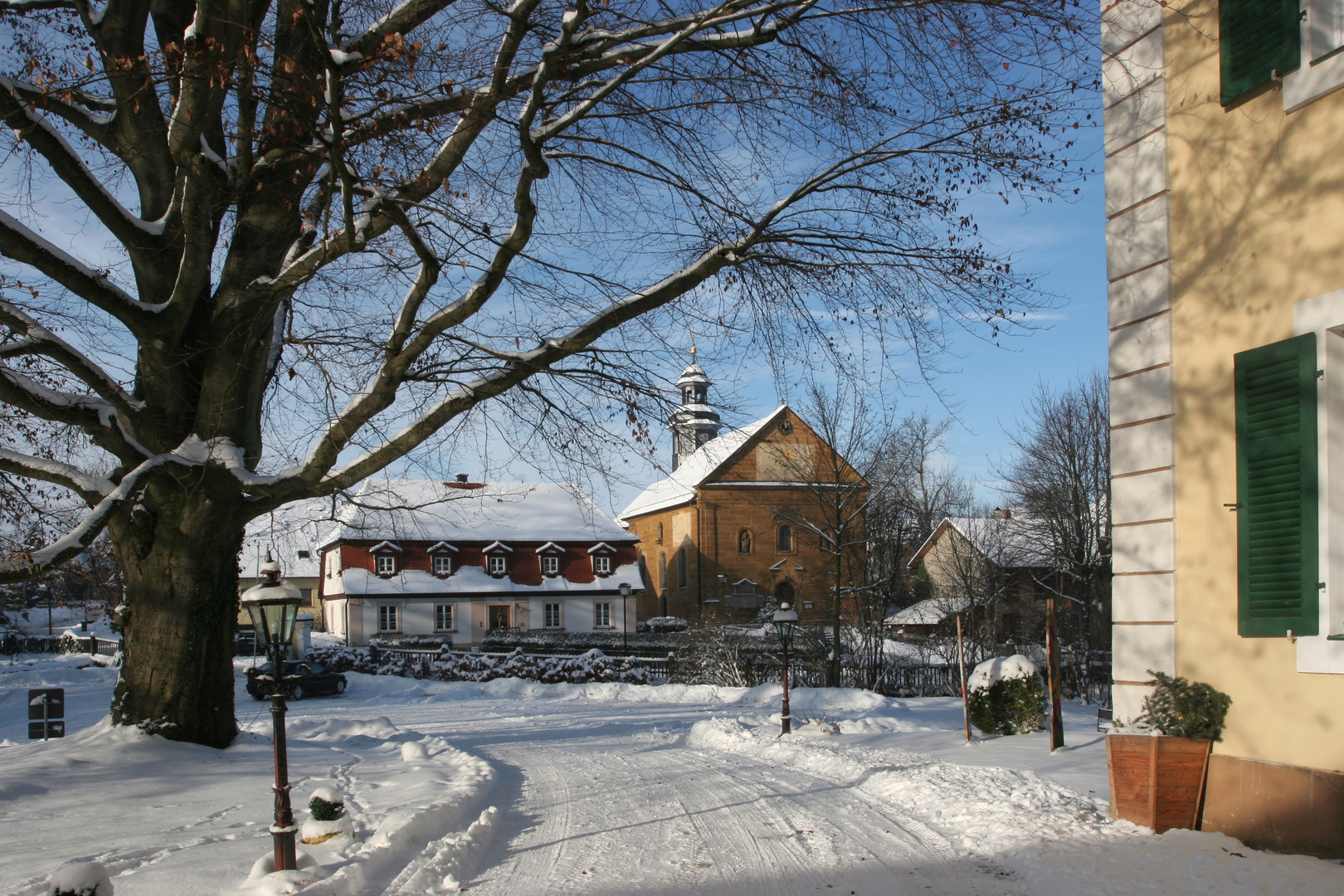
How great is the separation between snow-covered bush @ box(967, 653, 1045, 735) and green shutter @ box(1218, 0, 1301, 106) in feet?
27.6

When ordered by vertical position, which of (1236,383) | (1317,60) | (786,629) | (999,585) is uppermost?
(1317,60)

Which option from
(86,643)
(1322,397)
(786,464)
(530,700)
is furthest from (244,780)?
(86,643)

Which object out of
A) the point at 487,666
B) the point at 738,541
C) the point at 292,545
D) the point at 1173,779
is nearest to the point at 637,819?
the point at 1173,779

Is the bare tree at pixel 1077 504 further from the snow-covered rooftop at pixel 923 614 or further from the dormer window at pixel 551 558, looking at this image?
the dormer window at pixel 551 558

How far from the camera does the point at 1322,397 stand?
5.92 meters

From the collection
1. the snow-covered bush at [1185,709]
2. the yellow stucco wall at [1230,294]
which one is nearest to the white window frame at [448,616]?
the snow-covered bush at [1185,709]

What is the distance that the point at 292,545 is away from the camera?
58.2 feet

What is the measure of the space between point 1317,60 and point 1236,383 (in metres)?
2.10

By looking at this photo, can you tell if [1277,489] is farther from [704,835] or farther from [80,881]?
[80,881]

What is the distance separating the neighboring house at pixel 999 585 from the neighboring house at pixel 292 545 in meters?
20.1

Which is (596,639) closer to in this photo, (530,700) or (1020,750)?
(530,700)

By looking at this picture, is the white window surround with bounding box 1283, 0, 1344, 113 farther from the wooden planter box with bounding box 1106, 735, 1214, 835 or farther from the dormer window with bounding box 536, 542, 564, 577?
Result: the dormer window with bounding box 536, 542, 564, 577

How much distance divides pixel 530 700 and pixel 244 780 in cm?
1681

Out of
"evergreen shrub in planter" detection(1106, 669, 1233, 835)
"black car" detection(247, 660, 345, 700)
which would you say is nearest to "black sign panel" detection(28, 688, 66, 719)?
"black car" detection(247, 660, 345, 700)
